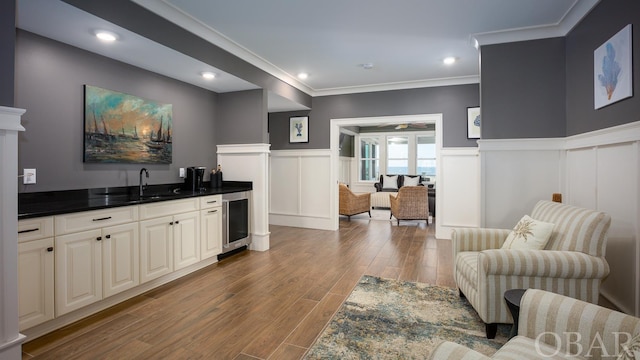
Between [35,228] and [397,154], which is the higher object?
[397,154]

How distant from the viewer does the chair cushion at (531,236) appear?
7.41 feet

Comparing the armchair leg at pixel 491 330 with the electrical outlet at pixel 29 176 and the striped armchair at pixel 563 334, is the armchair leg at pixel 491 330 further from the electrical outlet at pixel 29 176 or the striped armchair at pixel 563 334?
the electrical outlet at pixel 29 176

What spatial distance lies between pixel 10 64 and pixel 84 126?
1234 mm

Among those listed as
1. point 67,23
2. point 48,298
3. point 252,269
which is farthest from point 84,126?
point 252,269

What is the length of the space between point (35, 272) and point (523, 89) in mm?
4408

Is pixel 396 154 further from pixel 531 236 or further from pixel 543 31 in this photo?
pixel 531 236

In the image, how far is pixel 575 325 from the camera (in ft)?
4.26

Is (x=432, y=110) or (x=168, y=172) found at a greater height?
(x=432, y=110)

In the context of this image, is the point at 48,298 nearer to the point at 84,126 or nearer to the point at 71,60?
the point at 84,126

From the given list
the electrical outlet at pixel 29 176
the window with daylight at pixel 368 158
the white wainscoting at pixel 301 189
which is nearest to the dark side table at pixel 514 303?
the electrical outlet at pixel 29 176

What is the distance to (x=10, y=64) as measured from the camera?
5.87ft

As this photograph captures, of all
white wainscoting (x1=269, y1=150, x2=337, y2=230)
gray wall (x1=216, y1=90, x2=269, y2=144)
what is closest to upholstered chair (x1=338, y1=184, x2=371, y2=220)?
white wainscoting (x1=269, y1=150, x2=337, y2=230)

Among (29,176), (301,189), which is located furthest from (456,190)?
(29,176)

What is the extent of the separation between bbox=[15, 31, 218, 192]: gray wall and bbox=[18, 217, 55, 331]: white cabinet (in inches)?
26.1
